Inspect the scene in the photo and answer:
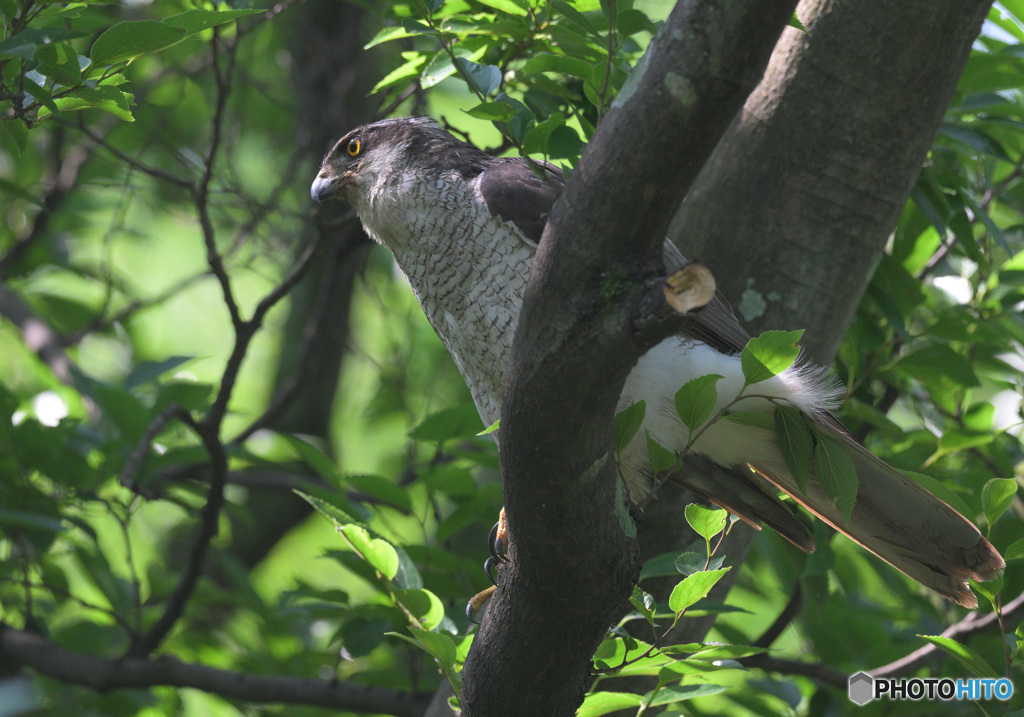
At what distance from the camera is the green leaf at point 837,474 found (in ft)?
6.07

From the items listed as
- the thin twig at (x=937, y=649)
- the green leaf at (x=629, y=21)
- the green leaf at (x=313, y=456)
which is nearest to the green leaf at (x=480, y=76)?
the green leaf at (x=629, y=21)

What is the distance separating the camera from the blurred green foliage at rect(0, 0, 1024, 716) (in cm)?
197

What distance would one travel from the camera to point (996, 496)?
1.89m

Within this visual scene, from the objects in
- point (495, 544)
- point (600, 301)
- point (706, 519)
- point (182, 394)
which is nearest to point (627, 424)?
point (706, 519)

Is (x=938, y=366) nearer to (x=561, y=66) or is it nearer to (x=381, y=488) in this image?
(x=561, y=66)

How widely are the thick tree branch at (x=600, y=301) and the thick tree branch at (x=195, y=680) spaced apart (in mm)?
1364

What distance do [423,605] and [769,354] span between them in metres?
1.04

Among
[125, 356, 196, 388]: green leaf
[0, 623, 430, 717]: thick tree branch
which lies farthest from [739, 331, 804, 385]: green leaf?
[125, 356, 196, 388]: green leaf

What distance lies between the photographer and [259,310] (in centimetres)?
289

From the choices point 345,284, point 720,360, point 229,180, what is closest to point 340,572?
point 345,284

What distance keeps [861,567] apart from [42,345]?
3.88 meters

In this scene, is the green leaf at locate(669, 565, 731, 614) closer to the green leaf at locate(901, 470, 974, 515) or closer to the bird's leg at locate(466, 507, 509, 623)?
the green leaf at locate(901, 470, 974, 515)

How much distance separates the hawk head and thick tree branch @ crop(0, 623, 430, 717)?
1677 mm

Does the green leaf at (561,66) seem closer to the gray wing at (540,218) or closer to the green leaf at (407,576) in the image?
the gray wing at (540,218)
